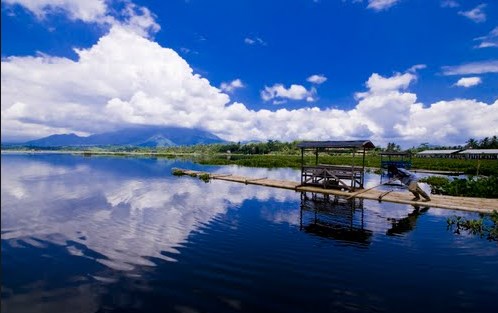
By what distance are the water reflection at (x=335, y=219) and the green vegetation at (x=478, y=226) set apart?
4529 mm

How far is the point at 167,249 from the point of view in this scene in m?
12.0

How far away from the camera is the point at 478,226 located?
48.4 feet

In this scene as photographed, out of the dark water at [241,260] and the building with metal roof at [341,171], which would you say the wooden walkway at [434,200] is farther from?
the building with metal roof at [341,171]

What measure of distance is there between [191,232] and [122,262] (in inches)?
159

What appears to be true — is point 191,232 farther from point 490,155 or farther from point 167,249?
point 490,155

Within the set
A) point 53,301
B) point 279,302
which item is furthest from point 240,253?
point 53,301

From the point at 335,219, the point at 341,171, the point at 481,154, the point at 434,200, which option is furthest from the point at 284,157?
the point at 335,219

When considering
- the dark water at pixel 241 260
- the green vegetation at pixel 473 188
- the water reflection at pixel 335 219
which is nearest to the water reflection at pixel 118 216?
the dark water at pixel 241 260

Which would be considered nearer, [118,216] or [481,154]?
[118,216]

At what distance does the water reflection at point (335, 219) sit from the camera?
Result: 1434cm

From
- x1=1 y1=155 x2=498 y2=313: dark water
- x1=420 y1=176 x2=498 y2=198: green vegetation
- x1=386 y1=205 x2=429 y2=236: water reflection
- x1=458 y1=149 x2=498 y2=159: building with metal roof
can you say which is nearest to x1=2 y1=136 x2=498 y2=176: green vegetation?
x1=458 y1=149 x2=498 y2=159: building with metal roof

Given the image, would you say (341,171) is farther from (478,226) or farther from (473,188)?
(478,226)

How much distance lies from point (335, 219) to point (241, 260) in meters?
8.24

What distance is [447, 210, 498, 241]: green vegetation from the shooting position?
46.1 feet
